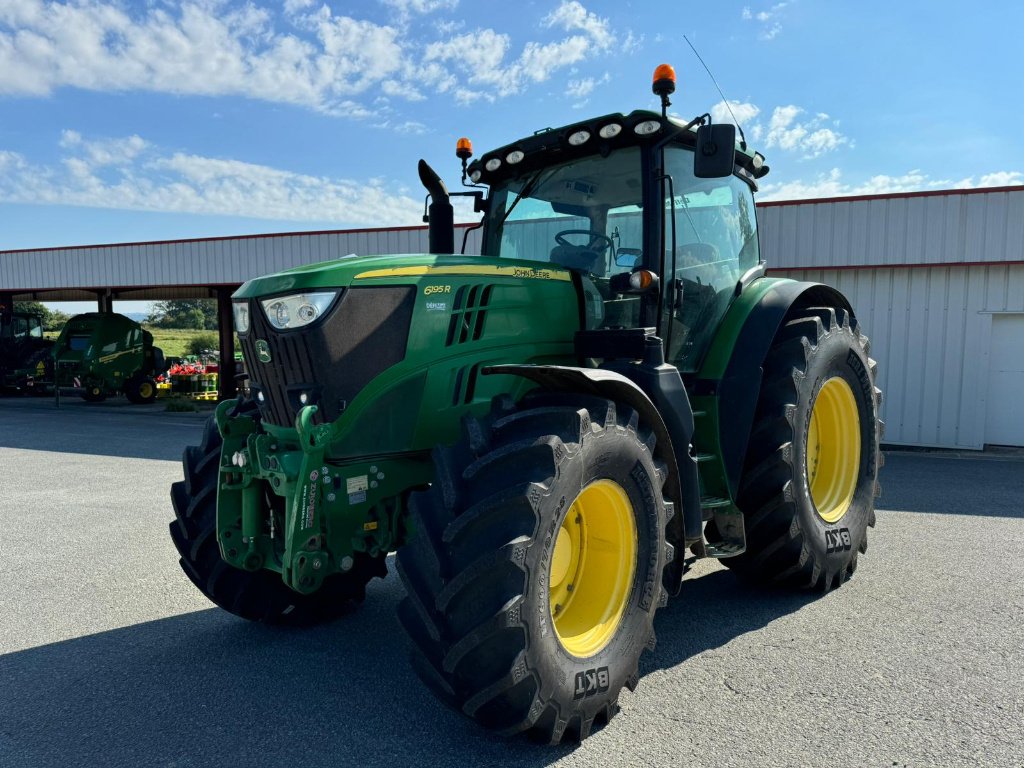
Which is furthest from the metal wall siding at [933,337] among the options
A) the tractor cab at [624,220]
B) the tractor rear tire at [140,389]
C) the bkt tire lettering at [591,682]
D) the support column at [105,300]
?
the support column at [105,300]

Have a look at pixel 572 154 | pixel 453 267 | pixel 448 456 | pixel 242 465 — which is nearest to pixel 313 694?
pixel 242 465

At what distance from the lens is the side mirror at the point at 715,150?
131 inches

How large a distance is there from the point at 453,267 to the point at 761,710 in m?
2.18

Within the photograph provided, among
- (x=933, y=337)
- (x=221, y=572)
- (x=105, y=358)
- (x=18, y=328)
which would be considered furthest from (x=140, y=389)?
(x=221, y=572)

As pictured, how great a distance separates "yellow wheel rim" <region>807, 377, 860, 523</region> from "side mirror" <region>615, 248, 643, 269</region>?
5.67ft

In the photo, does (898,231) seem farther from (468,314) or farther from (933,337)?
(468,314)

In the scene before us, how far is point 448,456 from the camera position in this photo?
2807mm

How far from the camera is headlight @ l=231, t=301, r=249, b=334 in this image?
11.0 ft

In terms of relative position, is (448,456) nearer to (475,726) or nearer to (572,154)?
(475,726)

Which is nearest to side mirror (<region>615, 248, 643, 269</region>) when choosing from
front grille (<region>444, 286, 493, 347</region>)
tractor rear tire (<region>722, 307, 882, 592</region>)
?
front grille (<region>444, 286, 493, 347</region>)

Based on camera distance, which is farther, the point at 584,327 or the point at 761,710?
the point at 584,327

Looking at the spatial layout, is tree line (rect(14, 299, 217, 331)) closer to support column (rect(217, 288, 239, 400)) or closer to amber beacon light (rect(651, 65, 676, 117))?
support column (rect(217, 288, 239, 400))

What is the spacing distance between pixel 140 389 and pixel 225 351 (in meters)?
3.81

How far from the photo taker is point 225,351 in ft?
59.3
